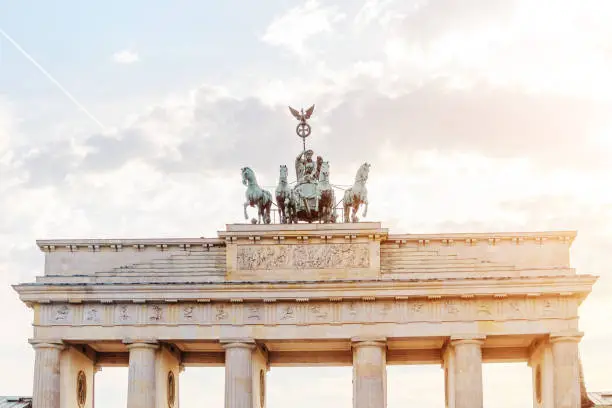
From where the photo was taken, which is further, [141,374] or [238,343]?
[238,343]

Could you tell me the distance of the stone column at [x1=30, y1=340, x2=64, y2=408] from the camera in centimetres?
6462

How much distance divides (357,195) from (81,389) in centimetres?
1494

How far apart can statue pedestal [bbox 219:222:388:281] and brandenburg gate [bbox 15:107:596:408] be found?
0.04 meters

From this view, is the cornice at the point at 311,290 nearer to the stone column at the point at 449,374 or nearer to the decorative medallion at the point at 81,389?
the stone column at the point at 449,374

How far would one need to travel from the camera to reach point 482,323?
64.8 meters

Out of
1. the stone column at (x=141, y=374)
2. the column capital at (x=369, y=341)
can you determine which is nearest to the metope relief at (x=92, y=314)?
the stone column at (x=141, y=374)

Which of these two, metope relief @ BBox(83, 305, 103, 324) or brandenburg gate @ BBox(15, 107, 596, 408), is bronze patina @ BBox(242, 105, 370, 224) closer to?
brandenburg gate @ BBox(15, 107, 596, 408)

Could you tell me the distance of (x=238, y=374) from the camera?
6494 cm

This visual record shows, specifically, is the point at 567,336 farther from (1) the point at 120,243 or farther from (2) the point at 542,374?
(1) the point at 120,243

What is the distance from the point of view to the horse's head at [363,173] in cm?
6719

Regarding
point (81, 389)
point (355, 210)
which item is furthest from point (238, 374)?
point (355, 210)

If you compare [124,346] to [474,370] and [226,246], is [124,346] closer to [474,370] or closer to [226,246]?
[226,246]

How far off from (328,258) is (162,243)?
23.5 ft

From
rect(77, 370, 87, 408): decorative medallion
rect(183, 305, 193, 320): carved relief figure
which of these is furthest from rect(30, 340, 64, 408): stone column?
rect(183, 305, 193, 320): carved relief figure
